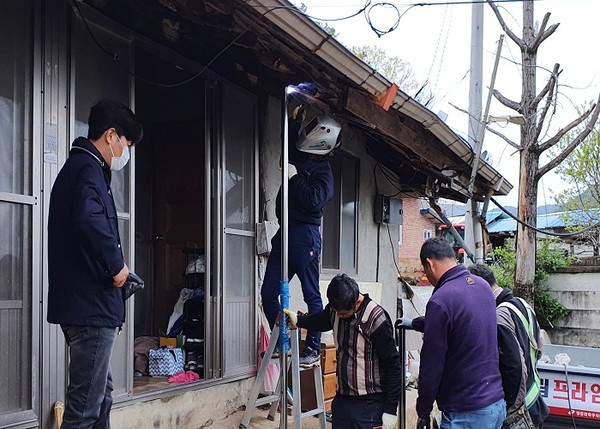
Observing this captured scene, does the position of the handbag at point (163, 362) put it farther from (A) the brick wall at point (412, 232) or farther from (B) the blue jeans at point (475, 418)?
(A) the brick wall at point (412, 232)

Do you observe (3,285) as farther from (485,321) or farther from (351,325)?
(485,321)

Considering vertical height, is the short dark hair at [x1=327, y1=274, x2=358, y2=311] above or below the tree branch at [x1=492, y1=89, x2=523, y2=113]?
below

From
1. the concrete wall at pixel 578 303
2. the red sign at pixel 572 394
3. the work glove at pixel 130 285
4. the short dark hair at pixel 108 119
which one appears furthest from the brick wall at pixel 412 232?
the short dark hair at pixel 108 119

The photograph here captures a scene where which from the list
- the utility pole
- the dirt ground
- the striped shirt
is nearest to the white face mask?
the striped shirt

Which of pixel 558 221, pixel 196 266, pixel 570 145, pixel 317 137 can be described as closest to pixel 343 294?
pixel 317 137

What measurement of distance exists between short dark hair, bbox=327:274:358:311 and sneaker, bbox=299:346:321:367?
868 mm

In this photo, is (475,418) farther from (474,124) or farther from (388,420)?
(474,124)

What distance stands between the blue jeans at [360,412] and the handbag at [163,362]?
1840mm

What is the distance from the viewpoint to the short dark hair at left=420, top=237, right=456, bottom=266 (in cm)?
330

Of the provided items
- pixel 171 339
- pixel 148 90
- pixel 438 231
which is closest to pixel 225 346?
pixel 171 339

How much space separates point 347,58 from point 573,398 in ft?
12.3

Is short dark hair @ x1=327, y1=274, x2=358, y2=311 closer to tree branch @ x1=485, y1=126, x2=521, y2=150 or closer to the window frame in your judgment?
the window frame

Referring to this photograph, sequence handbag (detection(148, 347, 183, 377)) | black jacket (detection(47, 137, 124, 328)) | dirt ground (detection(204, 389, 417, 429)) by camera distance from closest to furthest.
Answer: black jacket (detection(47, 137, 124, 328))
dirt ground (detection(204, 389, 417, 429))
handbag (detection(148, 347, 183, 377))

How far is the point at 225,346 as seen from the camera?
4805 millimetres
